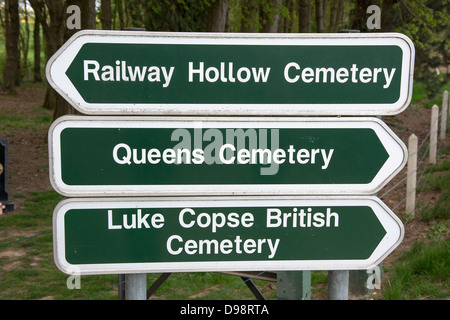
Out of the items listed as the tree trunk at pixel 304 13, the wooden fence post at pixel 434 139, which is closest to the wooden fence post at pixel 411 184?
the wooden fence post at pixel 434 139

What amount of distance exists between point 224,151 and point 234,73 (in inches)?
12.7

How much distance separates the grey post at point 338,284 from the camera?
2137mm

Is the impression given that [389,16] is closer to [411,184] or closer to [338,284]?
[411,184]

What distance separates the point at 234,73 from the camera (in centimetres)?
200

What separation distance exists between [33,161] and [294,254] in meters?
10.7

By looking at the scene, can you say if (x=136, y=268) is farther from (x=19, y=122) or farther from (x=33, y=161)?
(x=19, y=122)

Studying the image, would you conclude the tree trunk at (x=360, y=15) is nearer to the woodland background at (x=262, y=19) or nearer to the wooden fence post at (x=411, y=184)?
the woodland background at (x=262, y=19)

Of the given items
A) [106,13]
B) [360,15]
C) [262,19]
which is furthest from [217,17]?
[360,15]

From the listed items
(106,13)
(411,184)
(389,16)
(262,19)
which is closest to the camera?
(411,184)

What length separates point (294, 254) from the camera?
2043 millimetres

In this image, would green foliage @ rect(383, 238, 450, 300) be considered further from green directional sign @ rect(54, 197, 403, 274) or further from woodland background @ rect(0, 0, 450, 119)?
woodland background @ rect(0, 0, 450, 119)

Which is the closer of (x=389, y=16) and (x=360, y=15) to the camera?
(x=389, y=16)

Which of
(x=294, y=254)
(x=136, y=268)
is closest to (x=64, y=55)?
(x=136, y=268)

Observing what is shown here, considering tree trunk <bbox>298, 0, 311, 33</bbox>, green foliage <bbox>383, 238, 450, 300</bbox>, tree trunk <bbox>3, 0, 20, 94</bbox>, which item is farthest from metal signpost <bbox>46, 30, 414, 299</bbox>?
tree trunk <bbox>3, 0, 20, 94</bbox>
